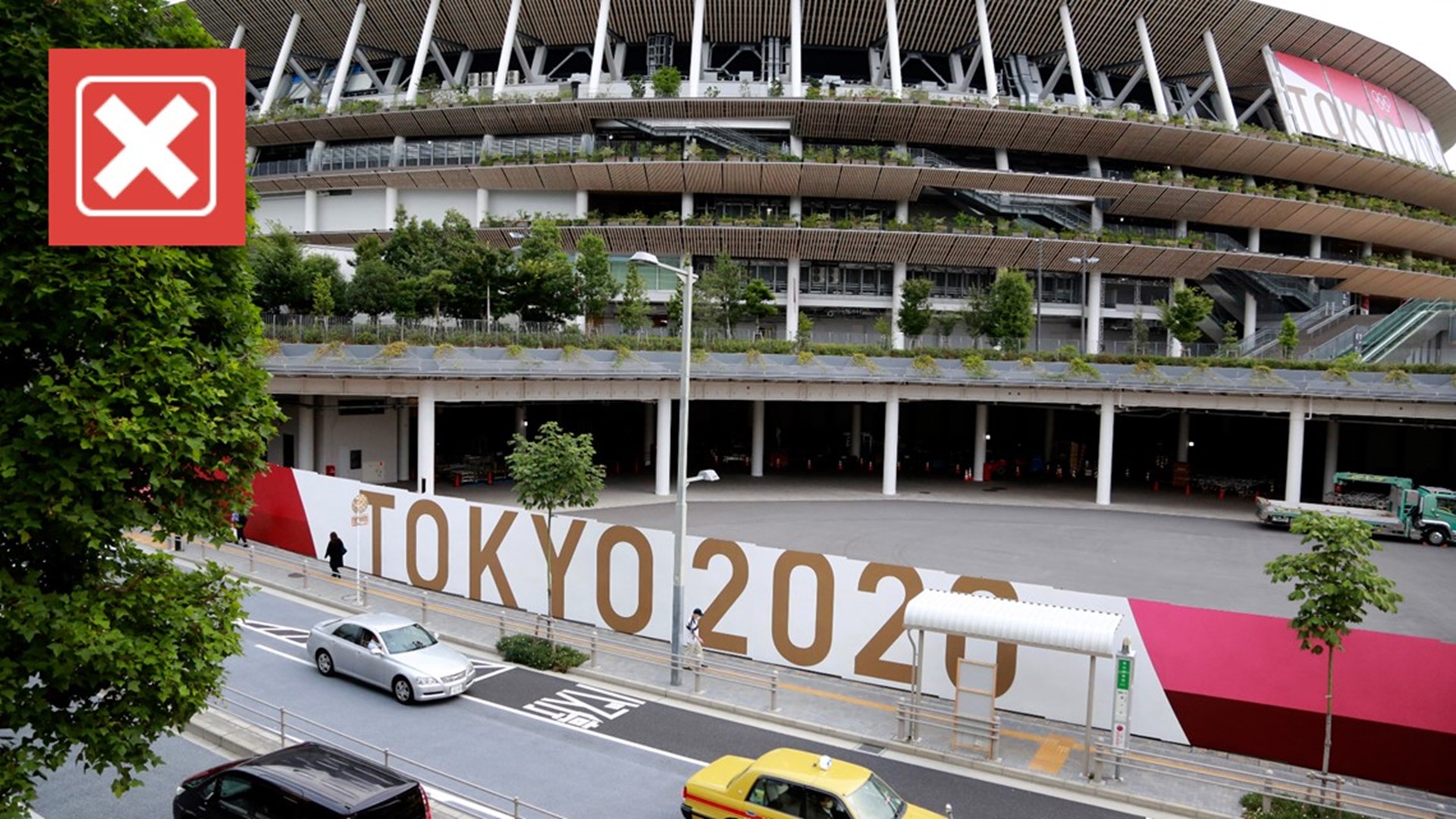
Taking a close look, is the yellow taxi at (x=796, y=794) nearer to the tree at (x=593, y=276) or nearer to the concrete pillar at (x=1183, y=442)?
the tree at (x=593, y=276)

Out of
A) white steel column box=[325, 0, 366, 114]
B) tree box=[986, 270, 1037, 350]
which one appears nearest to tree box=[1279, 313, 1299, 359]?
tree box=[986, 270, 1037, 350]

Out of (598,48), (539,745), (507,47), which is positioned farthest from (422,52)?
(539,745)

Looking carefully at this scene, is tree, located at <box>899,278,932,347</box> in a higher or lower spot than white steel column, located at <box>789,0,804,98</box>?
lower

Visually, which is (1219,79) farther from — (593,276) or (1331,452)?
(593,276)

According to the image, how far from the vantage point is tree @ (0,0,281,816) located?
788 centimetres

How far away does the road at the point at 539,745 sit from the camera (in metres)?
13.1

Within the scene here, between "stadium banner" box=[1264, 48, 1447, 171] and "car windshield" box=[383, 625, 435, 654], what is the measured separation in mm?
65289

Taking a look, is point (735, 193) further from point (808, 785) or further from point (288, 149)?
point (808, 785)

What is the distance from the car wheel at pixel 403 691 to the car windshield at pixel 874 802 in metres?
9.20

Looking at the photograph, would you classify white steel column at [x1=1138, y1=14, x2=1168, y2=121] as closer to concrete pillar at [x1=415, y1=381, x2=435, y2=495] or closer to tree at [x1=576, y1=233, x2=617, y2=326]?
tree at [x1=576, y1=233, x2=617, y2=326]

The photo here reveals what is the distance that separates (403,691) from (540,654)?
305 centimetres

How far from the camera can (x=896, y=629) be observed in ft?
57.1

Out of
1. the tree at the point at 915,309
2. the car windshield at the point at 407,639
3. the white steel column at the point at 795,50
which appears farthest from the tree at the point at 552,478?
the white steel column at the point at 795,50

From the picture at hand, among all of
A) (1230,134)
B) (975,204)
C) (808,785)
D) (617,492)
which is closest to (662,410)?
(617,492)
